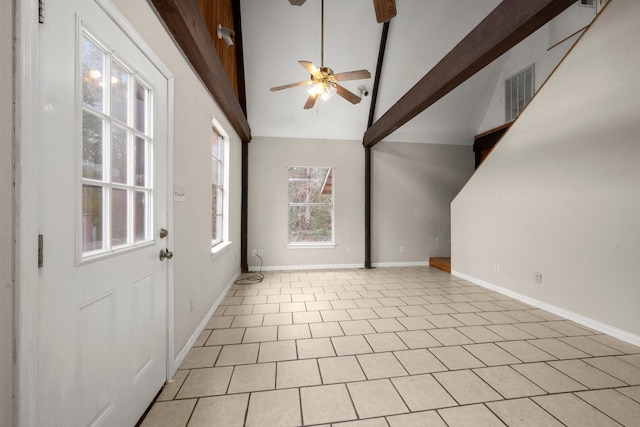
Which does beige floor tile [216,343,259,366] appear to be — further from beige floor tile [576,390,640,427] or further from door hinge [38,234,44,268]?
beige floor tile [576,390,640,427]

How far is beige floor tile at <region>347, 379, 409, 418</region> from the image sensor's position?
1.45 m

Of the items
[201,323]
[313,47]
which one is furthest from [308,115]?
[201,323]

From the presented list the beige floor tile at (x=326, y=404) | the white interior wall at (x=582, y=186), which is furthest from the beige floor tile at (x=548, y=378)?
the beige floor tile at (x=326, y=404)

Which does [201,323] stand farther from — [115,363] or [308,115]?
[308,115]

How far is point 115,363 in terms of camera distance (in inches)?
46.0

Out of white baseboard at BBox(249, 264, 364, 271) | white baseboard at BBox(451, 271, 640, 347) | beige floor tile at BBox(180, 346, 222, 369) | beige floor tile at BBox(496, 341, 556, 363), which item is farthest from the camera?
white baseboard at BBox(249, 264, 364, 271)

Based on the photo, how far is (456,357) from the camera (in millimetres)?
1995

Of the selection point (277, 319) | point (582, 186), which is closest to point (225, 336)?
point (277, 319)

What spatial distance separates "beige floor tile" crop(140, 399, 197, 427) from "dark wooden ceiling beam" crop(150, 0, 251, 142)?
7.85ft

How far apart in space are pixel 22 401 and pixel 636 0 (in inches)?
179

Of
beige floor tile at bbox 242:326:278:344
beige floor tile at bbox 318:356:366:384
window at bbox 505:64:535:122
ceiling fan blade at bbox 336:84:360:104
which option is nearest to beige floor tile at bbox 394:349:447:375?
beige floor tile at bbox 318:356:366:384

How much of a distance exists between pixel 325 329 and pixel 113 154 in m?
2.17

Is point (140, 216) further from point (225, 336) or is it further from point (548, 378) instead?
point (548, 378)

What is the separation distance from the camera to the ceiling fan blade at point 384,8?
1.94 metres
